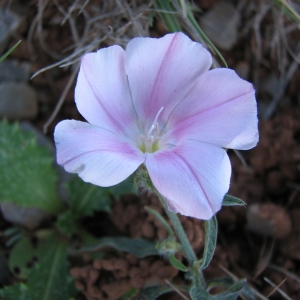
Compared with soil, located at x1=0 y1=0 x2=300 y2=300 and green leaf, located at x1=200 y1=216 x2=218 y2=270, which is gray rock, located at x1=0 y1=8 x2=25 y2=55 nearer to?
soil, located at x1=0 y1=0 x2=300 y2=300

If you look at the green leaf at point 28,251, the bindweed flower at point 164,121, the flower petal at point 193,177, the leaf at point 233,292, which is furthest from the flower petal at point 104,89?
the green leaf at point 28,251

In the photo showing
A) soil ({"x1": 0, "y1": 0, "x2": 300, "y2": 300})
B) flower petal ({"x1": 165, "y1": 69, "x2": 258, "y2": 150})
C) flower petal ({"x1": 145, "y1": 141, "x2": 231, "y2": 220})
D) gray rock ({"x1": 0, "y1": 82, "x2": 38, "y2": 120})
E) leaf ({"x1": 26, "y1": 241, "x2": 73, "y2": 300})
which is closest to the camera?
flower petal ({"x1": 145, "y1": 141, "x2": 231, "y2": 220})

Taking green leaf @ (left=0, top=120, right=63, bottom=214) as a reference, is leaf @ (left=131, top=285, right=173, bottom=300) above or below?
below

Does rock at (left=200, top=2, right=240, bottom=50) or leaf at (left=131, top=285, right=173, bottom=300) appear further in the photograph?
rock at (left=200, top=2, right=240, bottom=50)

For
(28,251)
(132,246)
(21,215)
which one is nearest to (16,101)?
(21,215)

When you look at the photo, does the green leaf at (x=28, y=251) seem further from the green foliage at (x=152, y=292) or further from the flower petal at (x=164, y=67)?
the flower petal at (x=164, y=67)

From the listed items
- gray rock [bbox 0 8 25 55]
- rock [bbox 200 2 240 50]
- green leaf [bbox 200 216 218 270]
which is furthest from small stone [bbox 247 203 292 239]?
gray rock [bbox 0 8 25 55]

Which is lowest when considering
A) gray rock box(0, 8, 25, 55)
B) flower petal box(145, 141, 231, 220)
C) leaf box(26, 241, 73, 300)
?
leaf box(26, 241, 73, 300)
